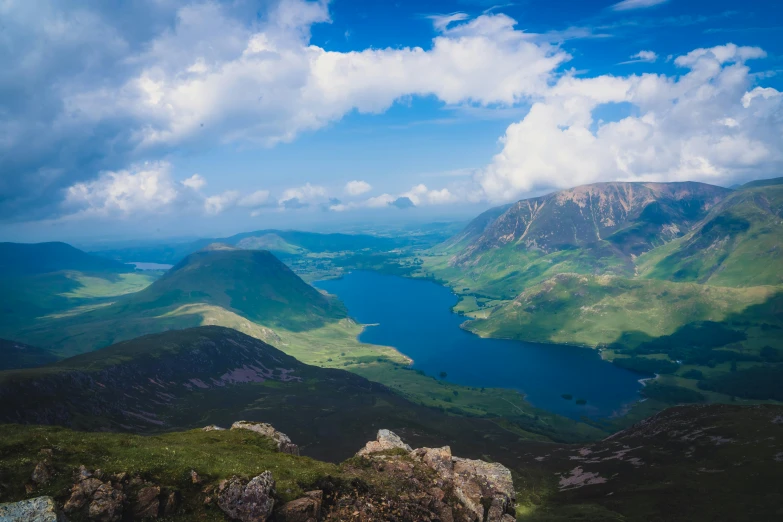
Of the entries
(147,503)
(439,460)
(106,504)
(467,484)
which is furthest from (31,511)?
(467,484)

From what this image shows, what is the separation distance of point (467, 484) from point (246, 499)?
92.7ft

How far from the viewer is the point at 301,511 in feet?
127

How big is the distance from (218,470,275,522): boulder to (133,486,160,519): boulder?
17.0 ft

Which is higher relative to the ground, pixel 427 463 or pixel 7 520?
pixel 7 520

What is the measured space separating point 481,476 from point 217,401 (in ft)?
543

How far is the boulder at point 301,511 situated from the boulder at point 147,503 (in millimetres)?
10457

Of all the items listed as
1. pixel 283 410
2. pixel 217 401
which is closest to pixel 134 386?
pixel 217 401

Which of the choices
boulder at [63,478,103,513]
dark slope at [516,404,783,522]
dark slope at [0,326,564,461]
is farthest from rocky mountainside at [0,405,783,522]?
dark slope at [0,326,564,461]

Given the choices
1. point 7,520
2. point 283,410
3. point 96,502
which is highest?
point 7,520

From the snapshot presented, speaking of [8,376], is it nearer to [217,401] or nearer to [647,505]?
[217,401]

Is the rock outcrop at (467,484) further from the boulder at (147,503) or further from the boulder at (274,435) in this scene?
the boulder at (147,503)

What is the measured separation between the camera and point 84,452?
130ft

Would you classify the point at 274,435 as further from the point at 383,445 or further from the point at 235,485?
the point at 235,485

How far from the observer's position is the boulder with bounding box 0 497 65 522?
27.7 m
